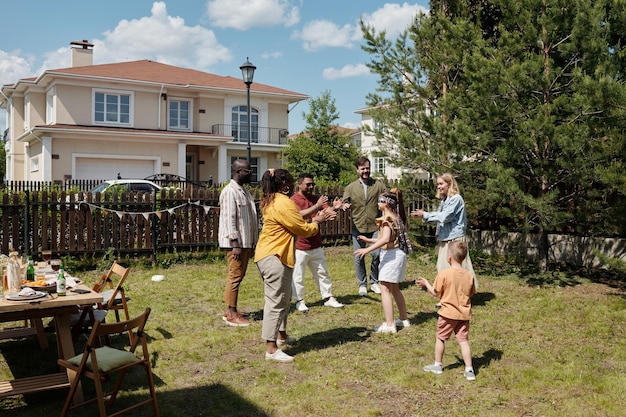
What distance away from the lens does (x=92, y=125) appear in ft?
93.9

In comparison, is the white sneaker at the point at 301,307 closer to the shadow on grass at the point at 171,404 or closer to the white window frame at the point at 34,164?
the shadow on grass at the point at 171,404

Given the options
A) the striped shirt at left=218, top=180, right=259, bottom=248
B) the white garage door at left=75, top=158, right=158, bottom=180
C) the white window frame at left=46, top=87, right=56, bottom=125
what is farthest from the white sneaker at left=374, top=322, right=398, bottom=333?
the white window frame at left=46, top=87, right=56, bottom=125

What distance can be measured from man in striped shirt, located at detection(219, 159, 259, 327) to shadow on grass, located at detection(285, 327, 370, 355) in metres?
1.00

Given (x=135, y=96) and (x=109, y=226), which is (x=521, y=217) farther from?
(x=135, y=96)

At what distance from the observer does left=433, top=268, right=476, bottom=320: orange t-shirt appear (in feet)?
16.4

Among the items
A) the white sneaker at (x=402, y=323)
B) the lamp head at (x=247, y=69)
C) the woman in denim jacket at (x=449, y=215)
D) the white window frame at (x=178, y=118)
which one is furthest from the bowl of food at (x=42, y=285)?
the white window frame at (x=178, y=118)

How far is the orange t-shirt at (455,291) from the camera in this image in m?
5.01

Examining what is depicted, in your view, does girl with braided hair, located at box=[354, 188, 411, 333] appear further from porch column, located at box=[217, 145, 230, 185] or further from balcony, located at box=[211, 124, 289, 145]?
balcony, located at box=[211, 124, 289, 145]

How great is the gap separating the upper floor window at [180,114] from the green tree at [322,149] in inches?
250

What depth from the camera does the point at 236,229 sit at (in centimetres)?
681

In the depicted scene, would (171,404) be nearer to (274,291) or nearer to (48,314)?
(48,314)

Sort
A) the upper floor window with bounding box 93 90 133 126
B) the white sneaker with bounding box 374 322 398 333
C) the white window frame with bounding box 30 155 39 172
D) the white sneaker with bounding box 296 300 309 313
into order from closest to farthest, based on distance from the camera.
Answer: the white sneaker with bounding box 374 322 398 333, the white sneaker with bounding box 296 300 309 313, the upper floor window with bounding box 93 90 133 126, the white window frame with bounding box 30 155 39 172

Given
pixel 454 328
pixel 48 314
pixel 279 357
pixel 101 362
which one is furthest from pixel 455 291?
pixel 48 314

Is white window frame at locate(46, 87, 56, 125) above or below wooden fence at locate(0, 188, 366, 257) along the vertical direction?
above
